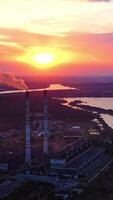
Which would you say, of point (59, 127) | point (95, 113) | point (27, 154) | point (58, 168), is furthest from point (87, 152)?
point (95, 113)

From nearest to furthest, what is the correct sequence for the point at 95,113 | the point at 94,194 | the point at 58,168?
the point at 94,194
the point at 58,168
the point at 95,113

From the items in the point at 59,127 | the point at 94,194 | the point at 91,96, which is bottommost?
the point at 94,194

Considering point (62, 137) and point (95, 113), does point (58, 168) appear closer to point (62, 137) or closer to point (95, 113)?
point (62, 137)

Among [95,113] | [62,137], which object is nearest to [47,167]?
[62,137]

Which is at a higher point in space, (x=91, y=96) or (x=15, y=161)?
(x=91, y=96)

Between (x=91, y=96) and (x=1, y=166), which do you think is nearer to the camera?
(x=1, y=166)

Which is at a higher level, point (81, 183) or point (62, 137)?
point (62, 137)

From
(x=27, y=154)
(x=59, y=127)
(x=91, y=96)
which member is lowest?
(x=27, y=154)

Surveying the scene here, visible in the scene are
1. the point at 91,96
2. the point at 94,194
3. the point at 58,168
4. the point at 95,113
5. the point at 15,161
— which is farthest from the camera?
the point at 91,96

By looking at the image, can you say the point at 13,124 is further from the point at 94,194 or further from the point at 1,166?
the point at 94,194
